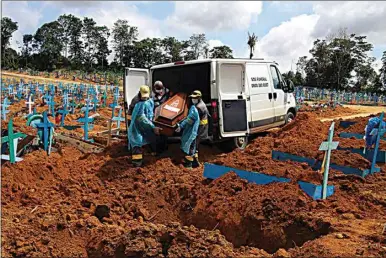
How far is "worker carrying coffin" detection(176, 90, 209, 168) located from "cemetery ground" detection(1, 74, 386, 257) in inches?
13.3

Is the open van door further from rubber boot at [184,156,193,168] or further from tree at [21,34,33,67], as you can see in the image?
tree at [21,34,33,67]

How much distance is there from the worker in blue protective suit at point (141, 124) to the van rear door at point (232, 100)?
161 centimetres

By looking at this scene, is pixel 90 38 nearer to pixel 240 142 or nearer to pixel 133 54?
pixel 133 54

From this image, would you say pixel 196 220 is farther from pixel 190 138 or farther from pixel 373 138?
pixel 373 138

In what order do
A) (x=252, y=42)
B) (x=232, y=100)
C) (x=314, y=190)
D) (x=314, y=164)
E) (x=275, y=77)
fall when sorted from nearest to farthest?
(x=314, y=190) < (x=314, y=164) < (x=232, y=100) < (x=275, y=77) < (x=252, y=42)

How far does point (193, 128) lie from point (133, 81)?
2.54 metres

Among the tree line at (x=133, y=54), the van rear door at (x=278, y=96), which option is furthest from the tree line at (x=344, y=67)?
the van rear door at (x=278, y=96)

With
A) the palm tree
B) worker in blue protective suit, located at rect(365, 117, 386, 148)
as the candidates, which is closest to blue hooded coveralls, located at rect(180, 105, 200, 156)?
worker in blue protective suit, located at rect(365, 117, 386, 148)

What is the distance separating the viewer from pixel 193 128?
7.38 m

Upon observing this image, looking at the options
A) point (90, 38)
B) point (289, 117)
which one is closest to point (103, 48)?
point (90, 38)

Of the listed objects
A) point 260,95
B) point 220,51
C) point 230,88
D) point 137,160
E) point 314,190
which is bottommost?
point 314,190

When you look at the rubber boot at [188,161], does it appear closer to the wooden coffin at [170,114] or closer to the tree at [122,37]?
the wooden coffin at [170,114]

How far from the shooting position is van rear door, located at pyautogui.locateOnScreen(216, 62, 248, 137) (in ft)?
26.8

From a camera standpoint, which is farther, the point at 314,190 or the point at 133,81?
the point at 133,81
